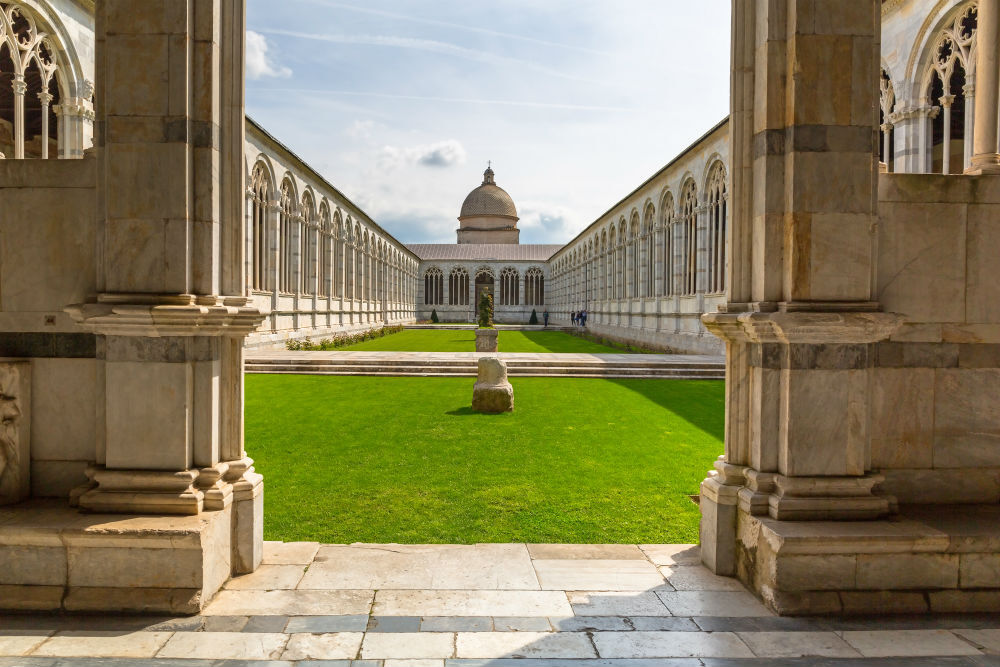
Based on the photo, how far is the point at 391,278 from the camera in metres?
51.7

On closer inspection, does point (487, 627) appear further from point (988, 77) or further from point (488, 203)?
point (488, 203)

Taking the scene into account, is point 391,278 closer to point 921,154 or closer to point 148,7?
point 921,154

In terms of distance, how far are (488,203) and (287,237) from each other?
183 ft

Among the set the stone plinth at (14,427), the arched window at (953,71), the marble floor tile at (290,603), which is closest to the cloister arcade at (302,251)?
the stone plinth at (14,427)

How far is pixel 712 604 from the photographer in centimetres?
384

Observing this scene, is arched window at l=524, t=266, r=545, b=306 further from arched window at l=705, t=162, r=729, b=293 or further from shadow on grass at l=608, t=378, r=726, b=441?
shadow on grass at l=608, t=378, r=726, b=441

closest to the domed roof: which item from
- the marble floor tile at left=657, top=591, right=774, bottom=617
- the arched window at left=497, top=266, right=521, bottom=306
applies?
the arched window at left=497, top=266, right=521, bottom=306

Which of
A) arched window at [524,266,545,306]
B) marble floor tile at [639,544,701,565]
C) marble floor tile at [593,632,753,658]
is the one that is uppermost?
arched window at [524,266,545,306]

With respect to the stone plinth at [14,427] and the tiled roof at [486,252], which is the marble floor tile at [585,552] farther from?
the tiled roof at [486,252]

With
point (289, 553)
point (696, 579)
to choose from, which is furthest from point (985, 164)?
point (289, 553)

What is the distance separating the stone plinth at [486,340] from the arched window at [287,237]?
10.0 m

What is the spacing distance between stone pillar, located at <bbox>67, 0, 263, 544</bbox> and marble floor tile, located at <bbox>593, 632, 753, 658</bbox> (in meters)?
2.58

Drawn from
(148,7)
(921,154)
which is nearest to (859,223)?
(148,7)

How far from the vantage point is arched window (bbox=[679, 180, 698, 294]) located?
2490cm
